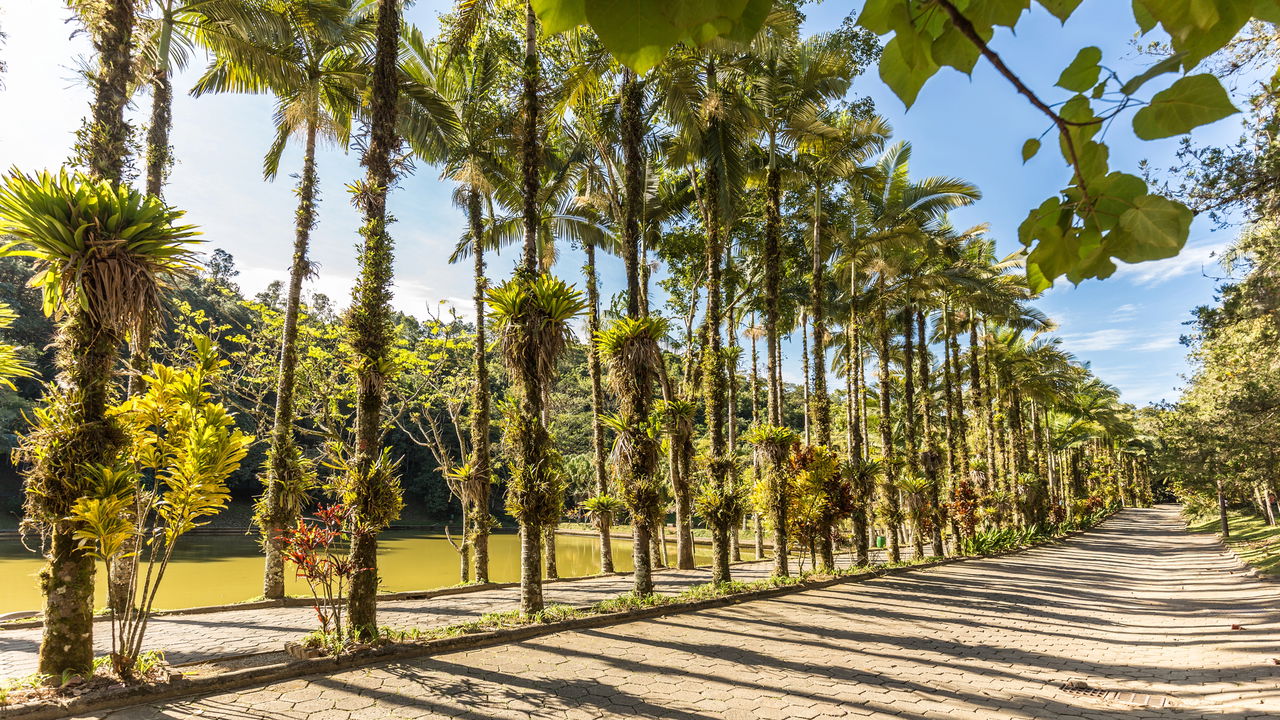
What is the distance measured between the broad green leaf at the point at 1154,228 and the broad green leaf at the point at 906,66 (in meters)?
0.34

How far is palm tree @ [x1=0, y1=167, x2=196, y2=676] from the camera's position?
4719 millimetres

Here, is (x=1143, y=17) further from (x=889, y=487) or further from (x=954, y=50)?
(x=889, y=487)

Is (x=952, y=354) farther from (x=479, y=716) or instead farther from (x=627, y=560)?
(x=479, y=716)

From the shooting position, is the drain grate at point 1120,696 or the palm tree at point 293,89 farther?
the palm tree at point 293,89

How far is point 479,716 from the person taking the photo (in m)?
4.68

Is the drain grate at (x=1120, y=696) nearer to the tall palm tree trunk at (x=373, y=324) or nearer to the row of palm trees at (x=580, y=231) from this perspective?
the row of palm trees at (x=580, y=231)

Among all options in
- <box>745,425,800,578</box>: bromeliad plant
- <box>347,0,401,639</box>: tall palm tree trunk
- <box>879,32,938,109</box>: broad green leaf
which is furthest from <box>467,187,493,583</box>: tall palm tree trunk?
<box>879,32,938,109</box>: broad green leaf

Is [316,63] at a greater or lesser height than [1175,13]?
greater

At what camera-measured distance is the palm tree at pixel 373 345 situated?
6512 mm

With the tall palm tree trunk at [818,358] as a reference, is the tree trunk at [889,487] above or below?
below

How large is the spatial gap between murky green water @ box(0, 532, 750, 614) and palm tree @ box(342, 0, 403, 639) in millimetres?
3344

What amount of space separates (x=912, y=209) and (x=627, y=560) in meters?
15.9

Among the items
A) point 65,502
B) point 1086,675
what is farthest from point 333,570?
point 1086,675

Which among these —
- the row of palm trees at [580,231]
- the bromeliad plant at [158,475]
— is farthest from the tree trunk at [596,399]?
the bromeliad plant at [158,475]
